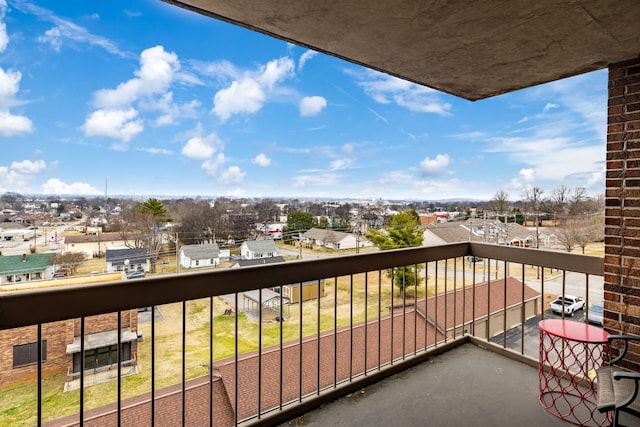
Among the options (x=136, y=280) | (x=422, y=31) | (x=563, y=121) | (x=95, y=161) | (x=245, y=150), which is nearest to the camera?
(x=136, y=280)

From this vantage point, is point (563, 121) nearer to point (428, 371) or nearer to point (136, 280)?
point (428, 371)

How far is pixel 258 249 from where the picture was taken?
9.70 feet

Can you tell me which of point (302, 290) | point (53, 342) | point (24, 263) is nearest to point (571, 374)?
point (302, 290)

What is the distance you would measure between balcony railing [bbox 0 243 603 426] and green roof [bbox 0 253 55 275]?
56cm

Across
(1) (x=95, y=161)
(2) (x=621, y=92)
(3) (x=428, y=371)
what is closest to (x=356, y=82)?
(1) (x=95, y=161)

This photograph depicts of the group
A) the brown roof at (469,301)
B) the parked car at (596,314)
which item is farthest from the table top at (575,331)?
the brown roof at (469,301)

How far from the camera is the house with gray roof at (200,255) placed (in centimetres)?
227

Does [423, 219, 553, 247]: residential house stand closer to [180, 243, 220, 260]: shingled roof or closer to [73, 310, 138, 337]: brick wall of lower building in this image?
[180, 243, 220, 260]: shingled roof

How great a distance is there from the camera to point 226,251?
108 inches

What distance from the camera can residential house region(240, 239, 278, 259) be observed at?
2773mm

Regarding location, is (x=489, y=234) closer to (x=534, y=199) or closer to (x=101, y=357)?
(x=534, y=199)

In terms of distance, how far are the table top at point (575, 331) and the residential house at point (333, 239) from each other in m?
1.67

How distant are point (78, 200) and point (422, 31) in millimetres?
2948

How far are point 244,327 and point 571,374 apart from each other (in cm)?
287
